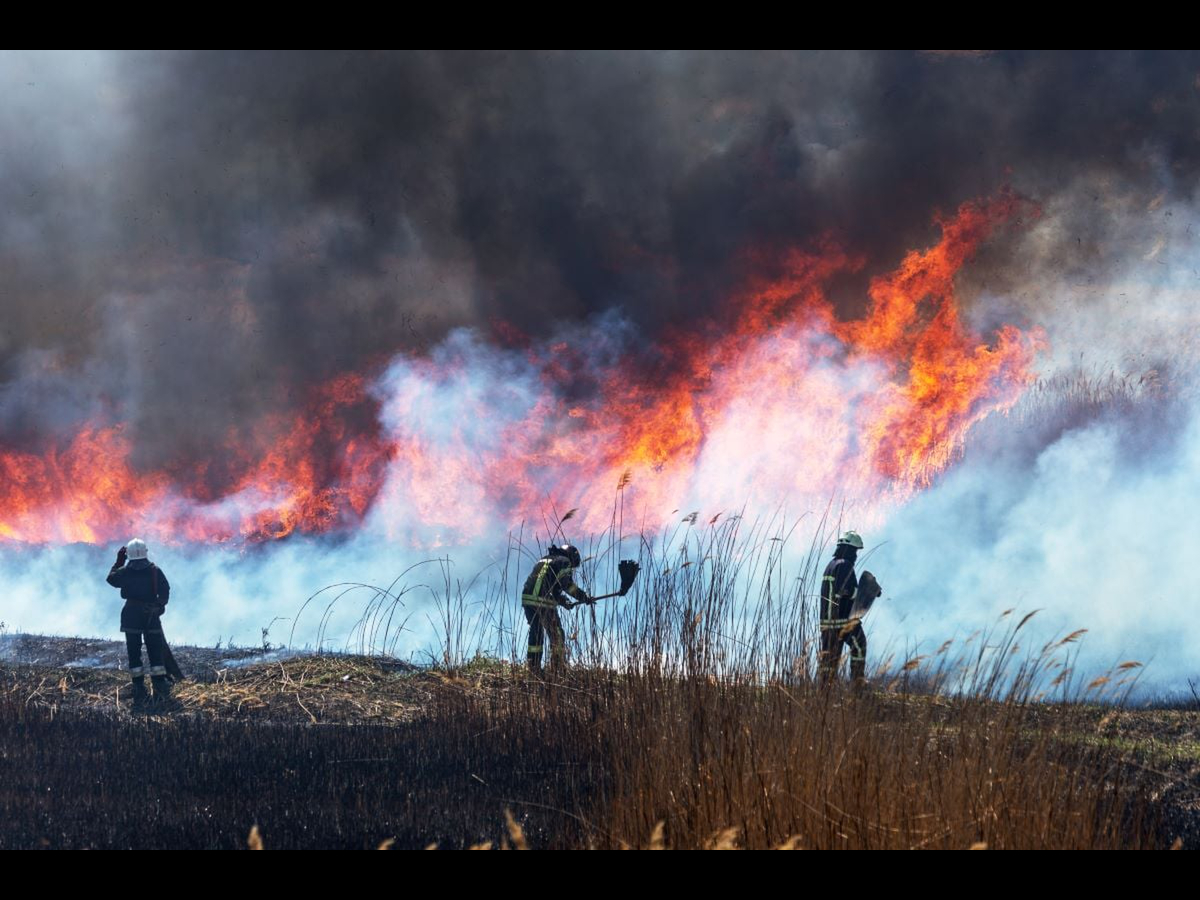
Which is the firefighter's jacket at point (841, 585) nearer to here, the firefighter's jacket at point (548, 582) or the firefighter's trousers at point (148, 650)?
the firefighter's jacket at point (548, 582)

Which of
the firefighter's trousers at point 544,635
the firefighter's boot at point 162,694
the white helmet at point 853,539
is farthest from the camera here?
the white helmet at point 853,539

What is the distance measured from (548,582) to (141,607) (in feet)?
15.0

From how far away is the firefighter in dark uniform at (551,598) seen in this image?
26.0ft

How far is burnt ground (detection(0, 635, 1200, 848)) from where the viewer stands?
19.6ft

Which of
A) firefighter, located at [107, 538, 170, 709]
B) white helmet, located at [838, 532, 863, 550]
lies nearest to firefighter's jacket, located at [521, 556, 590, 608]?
white helmet, located at [838, 532, 863, 550]

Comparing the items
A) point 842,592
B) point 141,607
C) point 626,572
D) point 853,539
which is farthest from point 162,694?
point 853,539

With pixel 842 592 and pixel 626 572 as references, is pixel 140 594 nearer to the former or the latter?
pixel 626 572

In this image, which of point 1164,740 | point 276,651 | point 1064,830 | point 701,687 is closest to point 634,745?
point 701,687

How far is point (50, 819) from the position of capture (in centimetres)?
628

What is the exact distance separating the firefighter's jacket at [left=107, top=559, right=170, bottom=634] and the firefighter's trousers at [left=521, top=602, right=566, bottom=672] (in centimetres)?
411

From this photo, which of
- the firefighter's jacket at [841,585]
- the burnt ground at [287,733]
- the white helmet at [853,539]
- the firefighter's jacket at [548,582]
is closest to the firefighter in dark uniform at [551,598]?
the firefighter's jacket at [548,582]

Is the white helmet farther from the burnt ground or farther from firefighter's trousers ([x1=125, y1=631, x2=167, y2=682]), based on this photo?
firefighter's trousers ([x1=125, y1=631, x2=167, y2=682])

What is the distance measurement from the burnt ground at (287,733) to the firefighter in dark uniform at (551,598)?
0.47m
